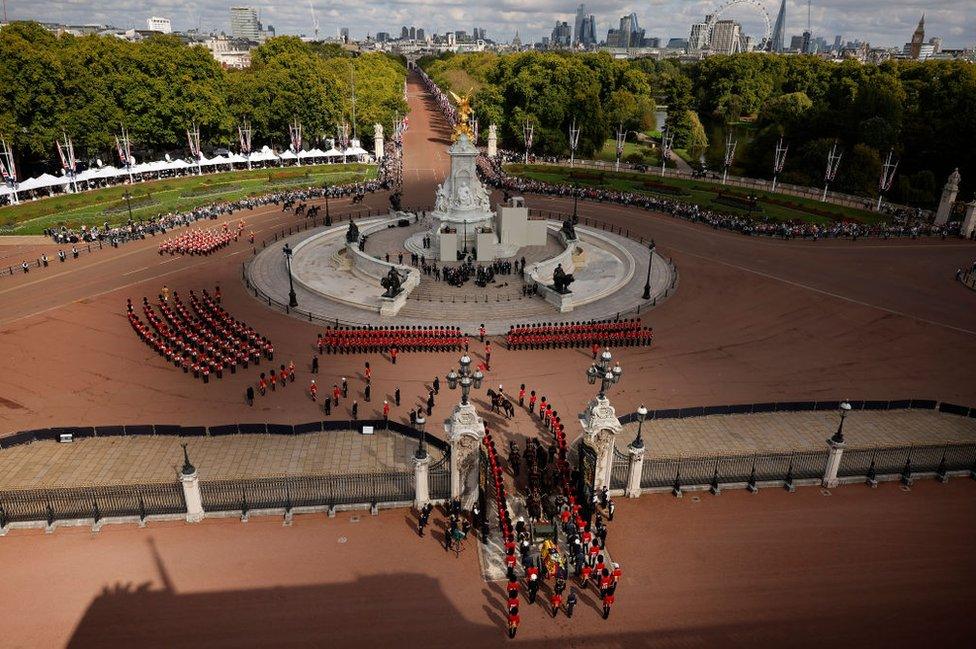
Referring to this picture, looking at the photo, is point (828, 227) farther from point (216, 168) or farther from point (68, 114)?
point (68, 114)

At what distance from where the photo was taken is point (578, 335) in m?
32.1

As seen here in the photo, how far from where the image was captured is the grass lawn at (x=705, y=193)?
199ft

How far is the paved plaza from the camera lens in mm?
21062

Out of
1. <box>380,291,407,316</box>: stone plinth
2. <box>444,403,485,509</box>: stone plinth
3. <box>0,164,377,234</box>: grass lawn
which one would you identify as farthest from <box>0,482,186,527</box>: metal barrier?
<box>0,164,377,234</box>: grass lawn

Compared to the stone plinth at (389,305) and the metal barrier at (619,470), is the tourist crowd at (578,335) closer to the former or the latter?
the stone plinth at (389,305)

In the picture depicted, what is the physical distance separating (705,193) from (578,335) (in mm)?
44974

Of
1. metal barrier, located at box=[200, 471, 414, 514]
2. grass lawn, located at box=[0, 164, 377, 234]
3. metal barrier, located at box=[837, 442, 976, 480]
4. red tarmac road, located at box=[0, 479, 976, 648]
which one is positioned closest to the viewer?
red tarmac road, located at box=[0, 479, 976, 648]

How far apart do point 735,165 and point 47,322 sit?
81.3 meters

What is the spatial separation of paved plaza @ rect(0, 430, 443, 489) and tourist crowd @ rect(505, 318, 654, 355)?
10.2 meters

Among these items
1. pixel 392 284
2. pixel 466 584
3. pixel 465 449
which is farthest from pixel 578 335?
pixel 466 584

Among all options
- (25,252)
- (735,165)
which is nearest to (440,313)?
(25,252)

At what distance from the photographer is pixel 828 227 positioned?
54.3 meters

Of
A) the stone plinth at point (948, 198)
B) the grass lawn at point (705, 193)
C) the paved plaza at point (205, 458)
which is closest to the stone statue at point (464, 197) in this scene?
the paved plaza at point (205, 458)

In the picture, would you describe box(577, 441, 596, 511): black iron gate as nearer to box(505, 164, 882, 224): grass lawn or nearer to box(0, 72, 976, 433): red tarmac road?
box(0, 72, 976, 433): red tarmac road
